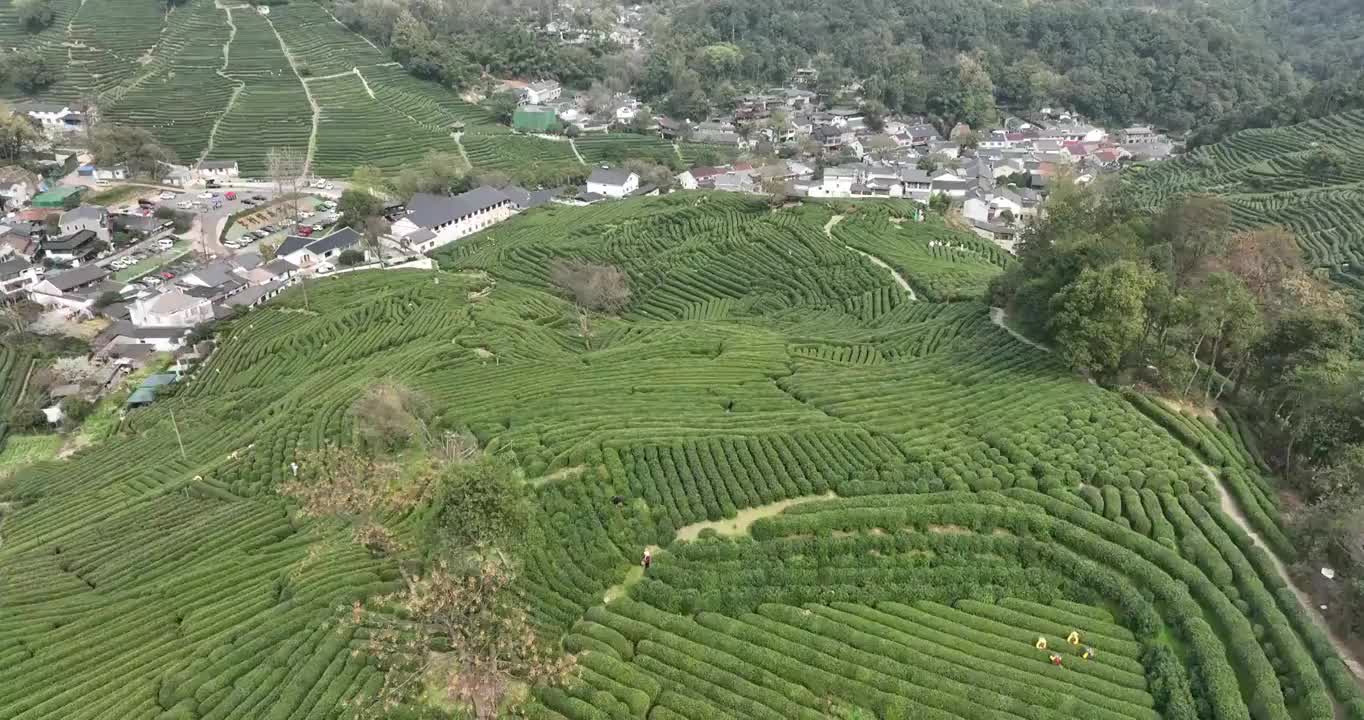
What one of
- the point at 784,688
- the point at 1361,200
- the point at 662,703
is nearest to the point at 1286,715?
the point at 784,688

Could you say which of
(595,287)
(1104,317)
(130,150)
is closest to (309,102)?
(130,150)

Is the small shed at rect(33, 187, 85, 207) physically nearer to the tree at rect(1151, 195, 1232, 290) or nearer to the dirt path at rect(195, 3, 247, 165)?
the dirt path at rect(195, 3, 247, 165)

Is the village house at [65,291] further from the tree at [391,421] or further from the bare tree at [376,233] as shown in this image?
the tree at [391,421]

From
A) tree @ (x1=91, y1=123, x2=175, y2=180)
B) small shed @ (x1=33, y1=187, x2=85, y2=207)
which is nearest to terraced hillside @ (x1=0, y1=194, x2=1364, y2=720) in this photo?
small shed @ (x1=33, y1=187, x2=85, y2=207)

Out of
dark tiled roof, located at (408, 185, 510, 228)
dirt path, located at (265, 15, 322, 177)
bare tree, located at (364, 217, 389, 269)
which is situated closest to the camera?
bare tree, located at (364, 217, 389, 269)

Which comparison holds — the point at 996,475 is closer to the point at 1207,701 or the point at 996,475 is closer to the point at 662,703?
the point at 1207,701

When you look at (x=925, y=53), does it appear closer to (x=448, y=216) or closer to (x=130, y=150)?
(x=448, y=216)
